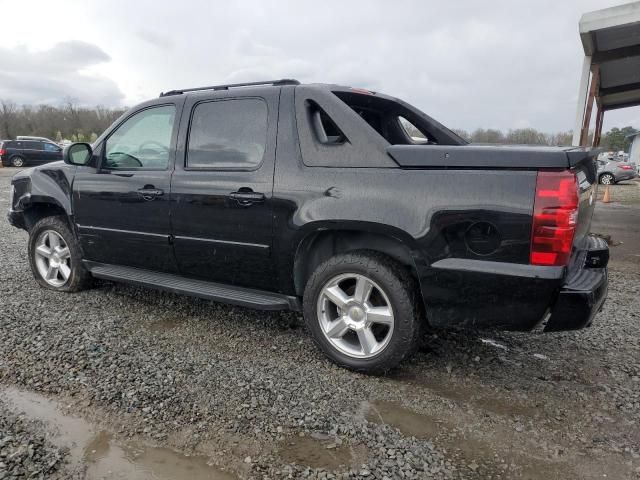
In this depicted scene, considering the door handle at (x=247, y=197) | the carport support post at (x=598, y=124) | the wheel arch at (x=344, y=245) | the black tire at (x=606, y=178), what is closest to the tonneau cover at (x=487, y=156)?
the wheel arch at (x=344, y=245)

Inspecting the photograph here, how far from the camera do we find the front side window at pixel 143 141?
3.84 metres

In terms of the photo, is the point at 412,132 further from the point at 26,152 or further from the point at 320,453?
the point at 26,152

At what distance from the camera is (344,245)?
3.23m

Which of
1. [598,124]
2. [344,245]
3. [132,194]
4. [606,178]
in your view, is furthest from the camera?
[606,178]

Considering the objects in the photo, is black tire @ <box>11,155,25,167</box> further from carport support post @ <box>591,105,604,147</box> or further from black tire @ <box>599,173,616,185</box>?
black tire @ <box>599,173,616,185</box>

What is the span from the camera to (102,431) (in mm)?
2479

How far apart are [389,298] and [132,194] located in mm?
2295

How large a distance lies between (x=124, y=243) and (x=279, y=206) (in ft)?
5.42

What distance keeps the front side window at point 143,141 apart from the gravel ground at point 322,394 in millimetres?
1310

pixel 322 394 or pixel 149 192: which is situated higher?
pixel 149 192

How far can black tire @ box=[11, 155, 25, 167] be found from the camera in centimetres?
2800

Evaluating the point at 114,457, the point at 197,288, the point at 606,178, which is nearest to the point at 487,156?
the point at 197,288

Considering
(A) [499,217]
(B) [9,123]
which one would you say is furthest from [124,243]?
(B) [9,123]

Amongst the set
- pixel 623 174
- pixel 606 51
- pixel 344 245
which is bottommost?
pixel 344 245
